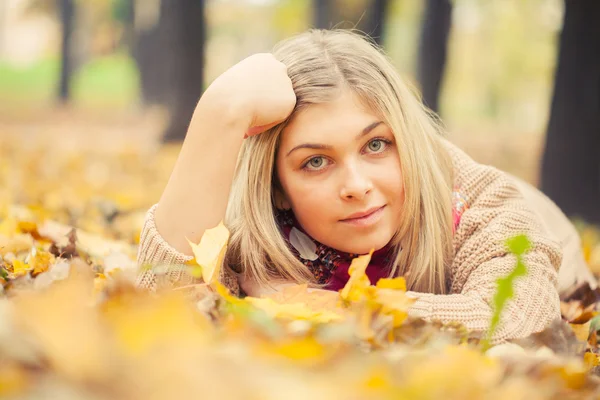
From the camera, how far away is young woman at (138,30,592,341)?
194cm

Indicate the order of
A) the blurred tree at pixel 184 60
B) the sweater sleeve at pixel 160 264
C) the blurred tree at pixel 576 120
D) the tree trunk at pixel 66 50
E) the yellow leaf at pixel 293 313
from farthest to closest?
the tree trunk at pixel 66 50 < the blurred tree at pixel 184 60 < the blurred tree at pixel 576 120 < the sweater sleeve at pixel 160 264 < the yellow leaf at pixel 293 313

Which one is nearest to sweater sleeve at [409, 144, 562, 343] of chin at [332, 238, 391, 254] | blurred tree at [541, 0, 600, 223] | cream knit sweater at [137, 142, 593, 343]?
cream knit sweater at [137, 142, 593, 343]

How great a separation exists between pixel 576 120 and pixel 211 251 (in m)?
3.75

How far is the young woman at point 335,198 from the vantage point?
1.94 m

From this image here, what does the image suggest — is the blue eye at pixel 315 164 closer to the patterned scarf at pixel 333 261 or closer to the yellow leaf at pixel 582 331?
the patterned scarf at pixel 333 261

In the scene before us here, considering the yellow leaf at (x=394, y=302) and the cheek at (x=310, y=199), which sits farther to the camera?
the cheek at (x=310, y=199)

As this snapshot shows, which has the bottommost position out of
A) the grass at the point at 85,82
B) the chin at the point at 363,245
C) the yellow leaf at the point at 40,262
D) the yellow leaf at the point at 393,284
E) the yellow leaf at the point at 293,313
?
the grass at the point at 85,82

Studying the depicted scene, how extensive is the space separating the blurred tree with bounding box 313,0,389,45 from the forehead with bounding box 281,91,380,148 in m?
7.62

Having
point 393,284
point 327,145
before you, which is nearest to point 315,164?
point 327,145

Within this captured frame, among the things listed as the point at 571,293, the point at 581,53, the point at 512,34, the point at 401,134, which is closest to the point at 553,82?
the point at 581,53

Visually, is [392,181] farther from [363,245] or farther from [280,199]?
[280,199]

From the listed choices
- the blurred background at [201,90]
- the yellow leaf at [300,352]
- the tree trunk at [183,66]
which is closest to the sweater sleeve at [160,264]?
the yellow leaf at [300,352]

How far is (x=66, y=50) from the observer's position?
20.0 m

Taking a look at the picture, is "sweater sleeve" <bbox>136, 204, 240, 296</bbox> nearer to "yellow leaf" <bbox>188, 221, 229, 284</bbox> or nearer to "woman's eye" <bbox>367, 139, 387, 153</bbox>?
"yellow leaf" <bbox>188, 221, 229, 284</bbox>
